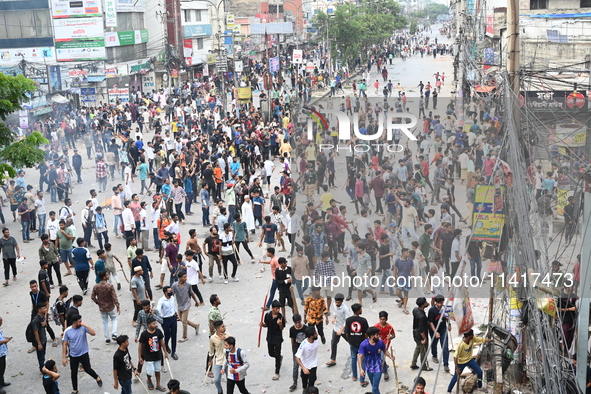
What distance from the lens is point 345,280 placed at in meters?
12.3

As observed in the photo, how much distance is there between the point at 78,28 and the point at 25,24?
3.28 metres

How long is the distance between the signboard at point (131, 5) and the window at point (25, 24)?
19.0 ft

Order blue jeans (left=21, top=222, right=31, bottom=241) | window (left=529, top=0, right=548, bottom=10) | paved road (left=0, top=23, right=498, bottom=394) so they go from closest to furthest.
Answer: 1. paved road (left=0, top=23, right=498, bottom=394)
2. blue jeans (left=21, top=222, right=31, bottom=241)
3. window (left=529, top=0, right=548, bottom=10)

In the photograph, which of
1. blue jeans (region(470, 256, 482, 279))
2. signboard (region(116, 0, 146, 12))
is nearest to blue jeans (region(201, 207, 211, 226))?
Answer: blue jeans (region(470, 256, 482, 279))

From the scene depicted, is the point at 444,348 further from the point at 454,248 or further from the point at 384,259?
the point at 454,248

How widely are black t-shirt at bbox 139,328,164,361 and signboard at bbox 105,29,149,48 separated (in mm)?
40650

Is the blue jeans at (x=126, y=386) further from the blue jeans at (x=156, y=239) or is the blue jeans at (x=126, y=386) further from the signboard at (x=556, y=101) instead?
the signboard at (x=556, y=101)

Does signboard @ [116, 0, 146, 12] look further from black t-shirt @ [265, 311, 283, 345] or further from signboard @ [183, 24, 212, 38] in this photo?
black t-shirt @ [265, 311, 283, 345]

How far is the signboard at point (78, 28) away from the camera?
4491 centimetres

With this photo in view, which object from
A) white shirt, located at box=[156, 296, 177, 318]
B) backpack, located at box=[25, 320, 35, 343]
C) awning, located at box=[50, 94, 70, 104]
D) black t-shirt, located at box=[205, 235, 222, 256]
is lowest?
backpack, located at box=[25, 320, 35, 343]

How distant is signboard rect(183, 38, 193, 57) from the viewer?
57688 mm

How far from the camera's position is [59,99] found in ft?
123

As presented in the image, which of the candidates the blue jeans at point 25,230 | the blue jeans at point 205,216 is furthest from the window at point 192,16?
the blue jeans at point 25,230

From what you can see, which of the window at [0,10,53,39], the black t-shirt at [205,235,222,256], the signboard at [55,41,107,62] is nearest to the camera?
the black t-shirt at [205,235,222,256]
